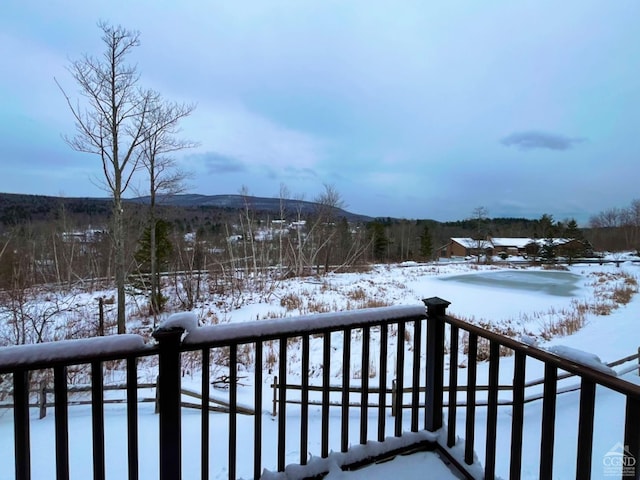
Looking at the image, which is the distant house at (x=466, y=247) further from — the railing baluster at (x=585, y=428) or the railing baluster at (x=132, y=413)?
the railing baluster at (x=132, y=413)

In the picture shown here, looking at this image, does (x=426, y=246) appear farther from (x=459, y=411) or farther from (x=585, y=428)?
(x=585, y=428)

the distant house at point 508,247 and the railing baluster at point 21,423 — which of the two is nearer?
the railing baluster at point 21,423

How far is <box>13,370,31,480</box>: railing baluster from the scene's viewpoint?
112 cm

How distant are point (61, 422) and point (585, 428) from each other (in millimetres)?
1941

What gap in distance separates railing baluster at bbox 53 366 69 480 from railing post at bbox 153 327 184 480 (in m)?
0.33

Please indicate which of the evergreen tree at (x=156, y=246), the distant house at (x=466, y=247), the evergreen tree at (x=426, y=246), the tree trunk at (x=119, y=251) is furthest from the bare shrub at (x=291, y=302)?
the distant house at (x=466, y=247)

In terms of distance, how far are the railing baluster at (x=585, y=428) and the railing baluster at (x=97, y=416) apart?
5.85 ft

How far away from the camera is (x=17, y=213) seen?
16562mm

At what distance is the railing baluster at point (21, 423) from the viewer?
A: 112 centimetres

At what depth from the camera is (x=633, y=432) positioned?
0.93m

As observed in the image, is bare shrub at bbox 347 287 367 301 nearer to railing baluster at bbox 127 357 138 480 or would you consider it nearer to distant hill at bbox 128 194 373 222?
distant hill at bbox 128 194 373 222

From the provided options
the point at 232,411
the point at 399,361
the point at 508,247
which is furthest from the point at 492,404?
the point at 508,247

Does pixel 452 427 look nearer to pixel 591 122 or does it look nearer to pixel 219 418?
pixel 219 418

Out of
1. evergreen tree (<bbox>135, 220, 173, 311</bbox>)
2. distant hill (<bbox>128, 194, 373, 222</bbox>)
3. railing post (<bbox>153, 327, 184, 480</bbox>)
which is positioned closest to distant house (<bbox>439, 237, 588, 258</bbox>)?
distant hill (<bbox>128, 194, 373, 222</bbox>)
